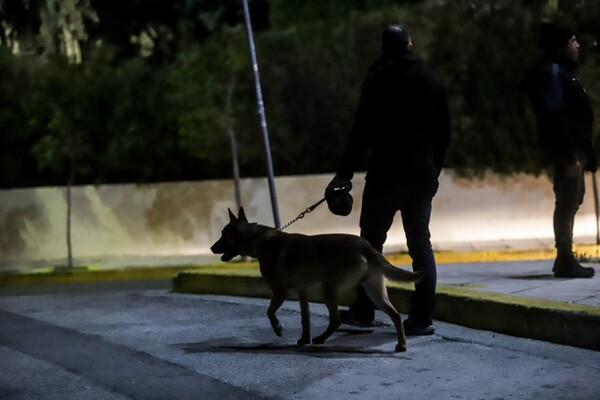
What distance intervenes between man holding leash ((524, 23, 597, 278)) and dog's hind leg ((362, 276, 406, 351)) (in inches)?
102

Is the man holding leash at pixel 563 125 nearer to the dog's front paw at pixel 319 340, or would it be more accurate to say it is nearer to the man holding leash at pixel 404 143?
the man holding leash at pixel 404 143

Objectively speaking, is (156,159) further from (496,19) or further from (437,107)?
(437,107)

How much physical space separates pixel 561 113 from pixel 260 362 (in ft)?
11.3

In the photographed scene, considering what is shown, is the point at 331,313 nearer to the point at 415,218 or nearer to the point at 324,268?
the point at 324,268

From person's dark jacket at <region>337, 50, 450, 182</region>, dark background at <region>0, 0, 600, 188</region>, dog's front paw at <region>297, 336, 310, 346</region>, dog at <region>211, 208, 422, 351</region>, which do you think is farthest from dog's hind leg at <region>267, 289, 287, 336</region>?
dark background at <region>0, 0, 600, 188</region>

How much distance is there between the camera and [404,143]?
7324mm

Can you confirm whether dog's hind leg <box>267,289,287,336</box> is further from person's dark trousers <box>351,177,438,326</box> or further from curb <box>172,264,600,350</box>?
curb <box>172,264,600,350</box>

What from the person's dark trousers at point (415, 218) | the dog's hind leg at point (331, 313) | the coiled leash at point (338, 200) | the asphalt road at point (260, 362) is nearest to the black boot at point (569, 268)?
the asphalt road at point (260, 362)

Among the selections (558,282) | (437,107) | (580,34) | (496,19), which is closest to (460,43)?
(496,19)

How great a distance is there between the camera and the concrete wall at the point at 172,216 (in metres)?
18.8

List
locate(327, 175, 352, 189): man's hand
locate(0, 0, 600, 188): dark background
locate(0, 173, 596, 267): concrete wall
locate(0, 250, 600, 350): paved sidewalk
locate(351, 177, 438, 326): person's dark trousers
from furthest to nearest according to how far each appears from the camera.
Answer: locate(0, 173, 596, 267): concrete wall
locate(0, 0, 600, 188): dark background
locate(327, 175, 352, 189): man's hand
locate(351, 177, 438, 326): person's dark trousers
locate(0, 250, 600, 350): paved sidewalk

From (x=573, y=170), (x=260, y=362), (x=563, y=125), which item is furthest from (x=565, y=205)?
(x=260, y=362)

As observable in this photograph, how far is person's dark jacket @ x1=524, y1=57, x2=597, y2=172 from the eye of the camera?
8.83m

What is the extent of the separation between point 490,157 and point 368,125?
11.4m
